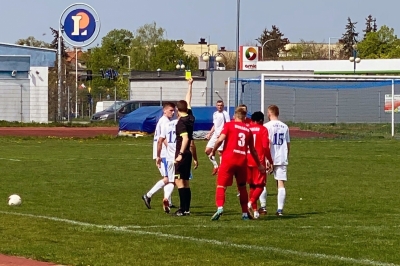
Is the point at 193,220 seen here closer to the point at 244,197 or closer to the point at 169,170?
the point at 244,197

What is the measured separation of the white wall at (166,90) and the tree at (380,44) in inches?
1685

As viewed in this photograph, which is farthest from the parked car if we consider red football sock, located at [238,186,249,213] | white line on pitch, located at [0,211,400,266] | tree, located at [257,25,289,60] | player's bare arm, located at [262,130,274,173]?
tree, located at [257,25,289,60]

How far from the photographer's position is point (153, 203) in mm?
15930

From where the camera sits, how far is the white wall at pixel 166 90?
56766mm

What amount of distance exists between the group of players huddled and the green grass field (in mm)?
358

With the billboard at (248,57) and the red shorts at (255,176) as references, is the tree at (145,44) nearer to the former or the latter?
the billboard at (248,57)

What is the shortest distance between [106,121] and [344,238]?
45.2 metres

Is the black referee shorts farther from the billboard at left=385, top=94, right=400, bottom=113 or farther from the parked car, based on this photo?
the billboard at left=385, top=94, right=400, bottom=113

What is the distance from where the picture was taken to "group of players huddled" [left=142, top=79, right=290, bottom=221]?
12.9 meters

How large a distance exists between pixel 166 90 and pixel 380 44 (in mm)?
49812

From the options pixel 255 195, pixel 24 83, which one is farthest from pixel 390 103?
pixel 255 195

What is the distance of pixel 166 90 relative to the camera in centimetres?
6006

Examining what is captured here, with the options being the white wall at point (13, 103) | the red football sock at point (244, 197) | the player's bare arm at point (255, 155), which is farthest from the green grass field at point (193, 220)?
the white wall at point (13, 103)

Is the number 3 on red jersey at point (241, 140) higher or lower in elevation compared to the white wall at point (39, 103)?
lower
